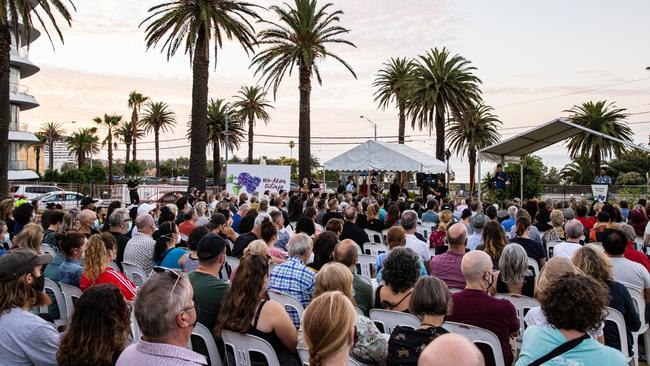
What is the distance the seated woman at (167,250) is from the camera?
22.9 ft

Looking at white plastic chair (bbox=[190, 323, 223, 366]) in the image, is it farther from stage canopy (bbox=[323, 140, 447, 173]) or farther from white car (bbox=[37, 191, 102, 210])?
white car (bbox=[37, 191, 102, 210])

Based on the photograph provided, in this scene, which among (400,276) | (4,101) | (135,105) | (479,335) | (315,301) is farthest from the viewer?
→ (135,105)

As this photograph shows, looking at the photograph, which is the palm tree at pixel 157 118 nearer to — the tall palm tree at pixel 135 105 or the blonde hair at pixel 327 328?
the tall palm tree at pixel 135 105

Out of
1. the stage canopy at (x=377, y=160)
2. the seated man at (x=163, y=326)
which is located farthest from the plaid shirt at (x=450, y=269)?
the stage canopy at (x=377, y=160)

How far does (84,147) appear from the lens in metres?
81.1

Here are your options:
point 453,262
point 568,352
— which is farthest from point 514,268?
point 568,352

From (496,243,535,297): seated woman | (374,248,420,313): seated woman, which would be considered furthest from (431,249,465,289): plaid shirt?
(374,248,420,313): seated woman

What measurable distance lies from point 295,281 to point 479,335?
194 cm

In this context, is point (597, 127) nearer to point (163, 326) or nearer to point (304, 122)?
point (304, 122)

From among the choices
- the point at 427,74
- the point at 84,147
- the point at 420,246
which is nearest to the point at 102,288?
the point at 420,246

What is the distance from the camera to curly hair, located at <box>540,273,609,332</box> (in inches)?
125

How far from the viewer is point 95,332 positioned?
3.02 m

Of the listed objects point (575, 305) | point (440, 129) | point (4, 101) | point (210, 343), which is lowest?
point (210, 343)

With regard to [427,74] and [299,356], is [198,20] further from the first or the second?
[299,356]
